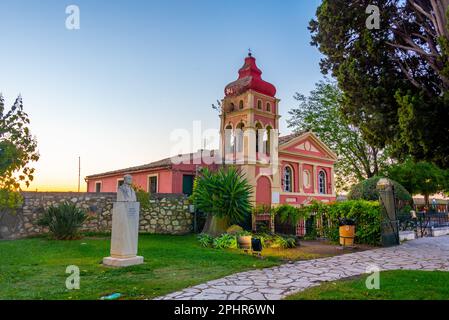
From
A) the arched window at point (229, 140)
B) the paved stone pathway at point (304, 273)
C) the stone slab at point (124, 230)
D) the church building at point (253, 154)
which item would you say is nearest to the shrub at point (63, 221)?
the stone slab at point (124, 230)

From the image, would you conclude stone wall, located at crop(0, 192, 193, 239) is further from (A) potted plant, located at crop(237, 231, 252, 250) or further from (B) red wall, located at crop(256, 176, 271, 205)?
(A) potted plant, located at crop(237, 231, 252, 250)

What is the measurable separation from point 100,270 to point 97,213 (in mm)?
8520

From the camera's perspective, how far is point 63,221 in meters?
12.4

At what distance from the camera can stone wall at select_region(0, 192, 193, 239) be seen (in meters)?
13.5

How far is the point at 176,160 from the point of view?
21.6 m

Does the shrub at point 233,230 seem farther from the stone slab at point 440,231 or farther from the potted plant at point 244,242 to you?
the stone slab at point 440,231

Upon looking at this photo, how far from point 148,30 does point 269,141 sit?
11.5 m

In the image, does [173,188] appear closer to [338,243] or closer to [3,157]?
[338,243]

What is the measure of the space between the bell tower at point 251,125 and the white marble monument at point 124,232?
37.1 feet

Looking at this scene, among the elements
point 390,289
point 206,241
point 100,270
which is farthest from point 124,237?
point 390,289

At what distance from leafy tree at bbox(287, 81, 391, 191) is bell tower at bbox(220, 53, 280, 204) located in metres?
8.97

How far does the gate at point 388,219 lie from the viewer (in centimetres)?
1164

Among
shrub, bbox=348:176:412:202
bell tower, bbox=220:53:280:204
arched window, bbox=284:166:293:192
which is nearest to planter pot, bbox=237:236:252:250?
bell tower, bbox=220:53:280:204
